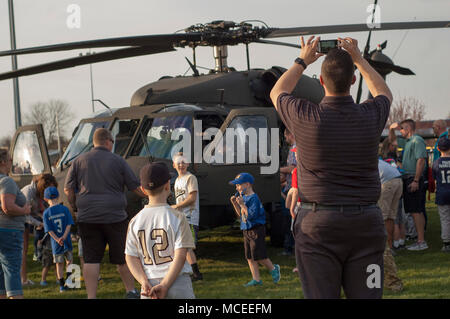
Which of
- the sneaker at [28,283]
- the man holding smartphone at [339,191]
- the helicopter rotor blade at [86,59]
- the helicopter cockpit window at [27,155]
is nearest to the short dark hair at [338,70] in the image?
the man holding smartphone at [339,191]

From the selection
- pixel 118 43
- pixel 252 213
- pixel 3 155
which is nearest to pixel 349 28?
pixel 118 43

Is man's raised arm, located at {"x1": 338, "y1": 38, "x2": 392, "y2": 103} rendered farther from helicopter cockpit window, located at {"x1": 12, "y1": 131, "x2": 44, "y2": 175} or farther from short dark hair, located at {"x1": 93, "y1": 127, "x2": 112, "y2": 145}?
helicopter cockpit window, located at {"x1": 12, "y1": 131, "x2": 44, "y2": 175}

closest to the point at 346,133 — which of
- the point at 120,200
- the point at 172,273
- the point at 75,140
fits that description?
the point at 172,273

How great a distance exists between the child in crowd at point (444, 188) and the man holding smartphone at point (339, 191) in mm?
5911

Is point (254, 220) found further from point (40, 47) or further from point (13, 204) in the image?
point (40, 47)

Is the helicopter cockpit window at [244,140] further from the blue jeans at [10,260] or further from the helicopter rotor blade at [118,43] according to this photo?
the blue jeans at [10,260]

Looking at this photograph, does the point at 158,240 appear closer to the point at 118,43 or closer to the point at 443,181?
the point at 118,43

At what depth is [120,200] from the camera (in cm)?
603

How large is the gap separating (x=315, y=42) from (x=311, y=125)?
1.74 ft

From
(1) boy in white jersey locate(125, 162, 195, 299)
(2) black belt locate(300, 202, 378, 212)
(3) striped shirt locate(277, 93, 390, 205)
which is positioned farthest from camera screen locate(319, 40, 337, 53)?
(1) boy in white jersey locate(125, 162, 195, 299)

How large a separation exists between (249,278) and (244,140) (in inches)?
78.1

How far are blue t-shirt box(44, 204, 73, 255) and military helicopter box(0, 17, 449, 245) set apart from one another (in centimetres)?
96

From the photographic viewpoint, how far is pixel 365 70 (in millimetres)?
3322

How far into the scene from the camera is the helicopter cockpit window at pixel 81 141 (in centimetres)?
891
